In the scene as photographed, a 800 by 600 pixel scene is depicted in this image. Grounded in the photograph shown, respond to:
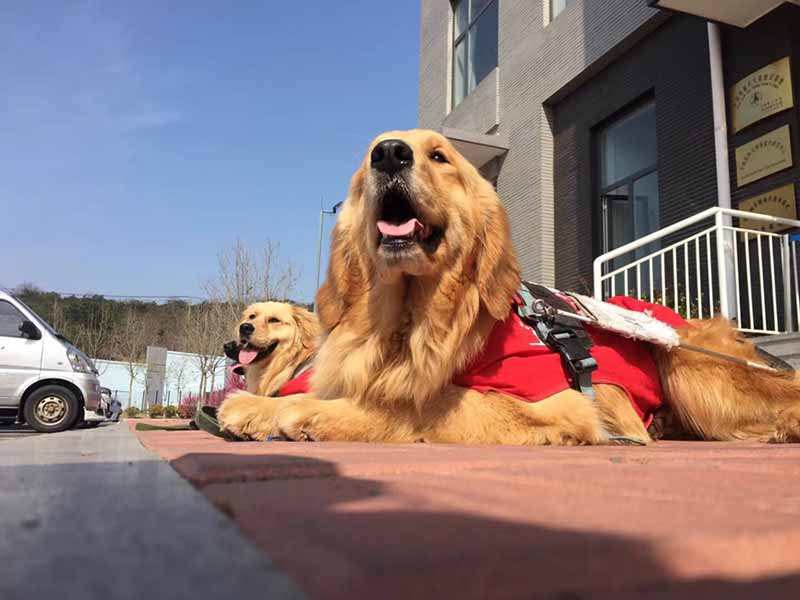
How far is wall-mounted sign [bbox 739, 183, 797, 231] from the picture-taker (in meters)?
6.70

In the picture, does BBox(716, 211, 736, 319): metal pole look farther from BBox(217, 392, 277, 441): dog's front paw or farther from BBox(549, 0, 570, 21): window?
BBox(549, 0, 570, 21): window

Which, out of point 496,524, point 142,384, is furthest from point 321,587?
point 142,384

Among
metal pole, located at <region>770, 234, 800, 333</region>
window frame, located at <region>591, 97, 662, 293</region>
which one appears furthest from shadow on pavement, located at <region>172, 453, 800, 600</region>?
window frame, located at <region>591, 97, 662, 293</region>

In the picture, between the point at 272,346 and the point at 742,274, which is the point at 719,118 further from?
the point at 272,346

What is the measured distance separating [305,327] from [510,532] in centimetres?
503

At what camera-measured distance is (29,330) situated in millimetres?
8969

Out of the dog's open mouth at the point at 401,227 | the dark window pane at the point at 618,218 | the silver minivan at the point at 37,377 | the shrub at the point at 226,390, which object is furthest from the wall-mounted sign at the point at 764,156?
the silver minivan at the point at 37,377

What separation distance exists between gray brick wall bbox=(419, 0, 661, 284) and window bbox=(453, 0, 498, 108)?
808mm

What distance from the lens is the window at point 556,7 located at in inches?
428

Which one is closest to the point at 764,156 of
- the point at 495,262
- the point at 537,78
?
the point at 537,78

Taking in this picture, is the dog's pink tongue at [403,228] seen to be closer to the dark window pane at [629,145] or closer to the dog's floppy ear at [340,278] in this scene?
the dog's floppy ear at [340,278]

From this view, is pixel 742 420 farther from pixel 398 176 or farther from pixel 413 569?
pixel 413 569

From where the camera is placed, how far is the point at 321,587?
1.51ft

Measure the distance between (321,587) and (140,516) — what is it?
347mm
